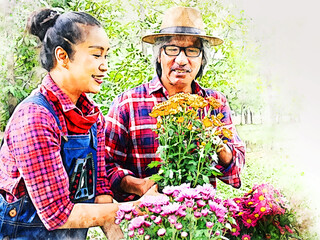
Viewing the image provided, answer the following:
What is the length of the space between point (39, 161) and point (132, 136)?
45 cm

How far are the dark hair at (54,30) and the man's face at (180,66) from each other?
1.32 feet

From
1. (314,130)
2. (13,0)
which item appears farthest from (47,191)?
(314,130)

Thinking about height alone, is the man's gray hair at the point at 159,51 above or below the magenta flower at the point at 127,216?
above

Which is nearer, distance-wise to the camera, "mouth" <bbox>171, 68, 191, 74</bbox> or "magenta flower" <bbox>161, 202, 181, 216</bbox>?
"magenta flower" <bbox>161, 202, 181, 216</bbox>

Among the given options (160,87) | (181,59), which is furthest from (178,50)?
(160,87)

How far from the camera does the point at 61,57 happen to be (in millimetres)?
1853

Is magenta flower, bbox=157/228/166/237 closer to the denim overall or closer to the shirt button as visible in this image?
the denim overall

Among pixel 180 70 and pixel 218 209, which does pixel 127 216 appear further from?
pixel 180 70

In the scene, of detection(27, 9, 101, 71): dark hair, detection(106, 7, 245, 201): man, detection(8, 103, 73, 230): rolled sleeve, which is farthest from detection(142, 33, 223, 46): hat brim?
detection(8, 103, 73, 230): rolled sleeve

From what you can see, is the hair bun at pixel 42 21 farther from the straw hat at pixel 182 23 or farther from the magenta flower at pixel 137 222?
the magenta flower at pixel 137 222

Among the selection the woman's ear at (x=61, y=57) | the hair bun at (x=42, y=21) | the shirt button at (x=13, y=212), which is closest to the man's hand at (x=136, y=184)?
the shirt button at (x=13, y=212)

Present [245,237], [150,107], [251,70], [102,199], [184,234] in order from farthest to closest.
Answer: [251,70]
[245,237]
[150,107]
[102,199]
[184,234]

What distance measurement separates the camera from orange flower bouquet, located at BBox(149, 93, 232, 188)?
1827 mm

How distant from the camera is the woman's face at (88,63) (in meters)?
1.85
